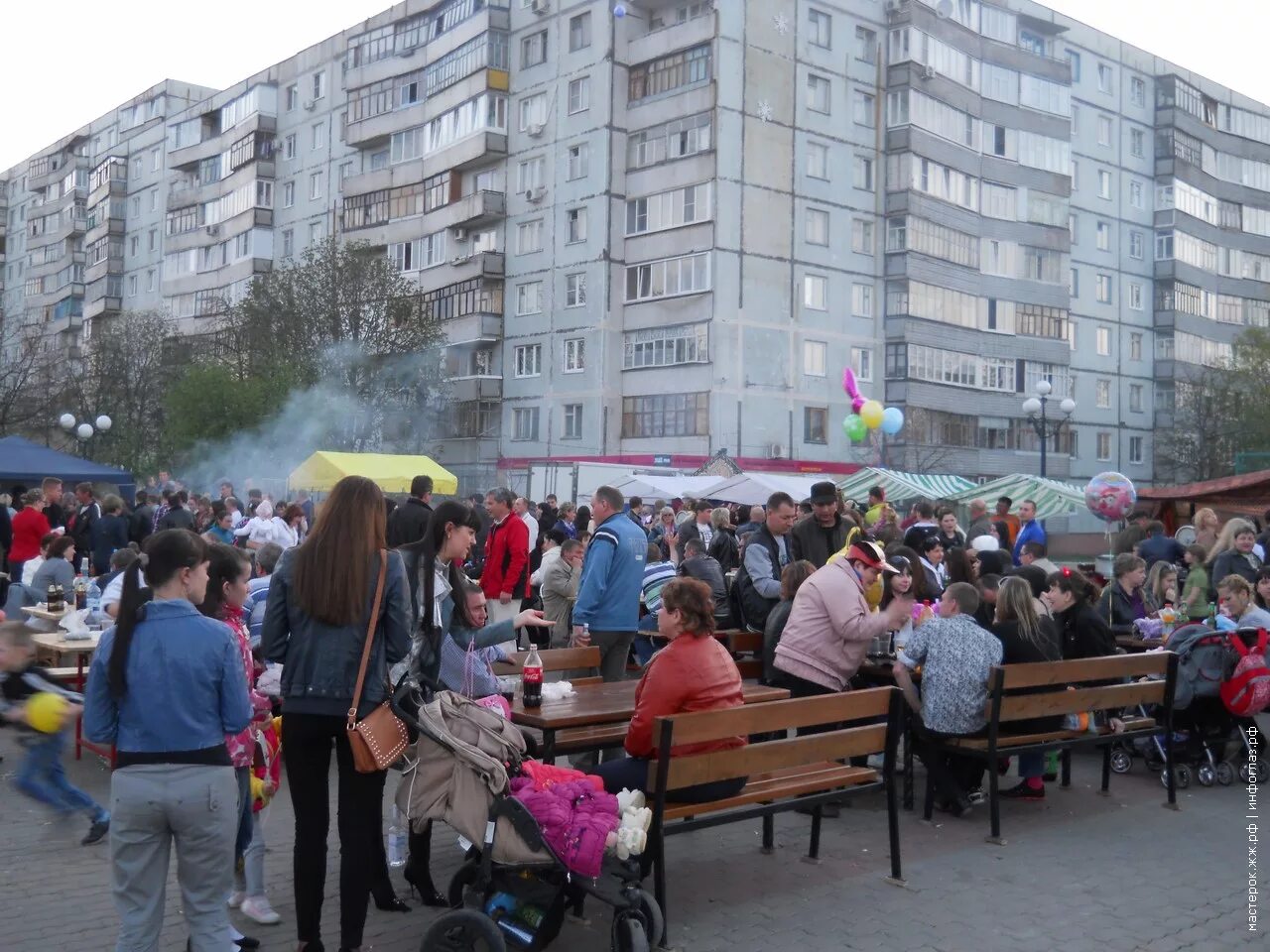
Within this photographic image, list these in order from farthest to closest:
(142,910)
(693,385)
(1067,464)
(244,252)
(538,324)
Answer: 1. (244,252)
2. (1067,464)
3. (538,324)
4. (693,385)
5. (142,910)

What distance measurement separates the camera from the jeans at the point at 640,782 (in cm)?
602

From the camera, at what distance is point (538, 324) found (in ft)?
154

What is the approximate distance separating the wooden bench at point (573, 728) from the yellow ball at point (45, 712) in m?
2.40

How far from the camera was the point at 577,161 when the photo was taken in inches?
1779

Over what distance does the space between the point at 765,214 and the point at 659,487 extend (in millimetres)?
16286

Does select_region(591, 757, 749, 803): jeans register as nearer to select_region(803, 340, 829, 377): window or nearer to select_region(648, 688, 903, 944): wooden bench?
select_region(648, 688, 903, 944): wooden bench

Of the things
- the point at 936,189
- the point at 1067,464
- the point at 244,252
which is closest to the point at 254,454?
the point at 244,252

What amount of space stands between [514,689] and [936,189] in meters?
43.7

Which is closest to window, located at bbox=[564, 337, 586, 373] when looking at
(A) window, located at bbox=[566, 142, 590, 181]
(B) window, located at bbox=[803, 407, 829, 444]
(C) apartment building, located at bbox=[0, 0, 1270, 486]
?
(C) apartment building, located at bbox=[0, 0, 1270, 486]

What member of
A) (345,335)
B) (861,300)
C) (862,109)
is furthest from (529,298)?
(862,109)

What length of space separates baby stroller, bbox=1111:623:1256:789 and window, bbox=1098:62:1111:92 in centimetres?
5309

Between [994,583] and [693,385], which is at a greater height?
[693,385]

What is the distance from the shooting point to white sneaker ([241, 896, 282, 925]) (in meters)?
5.75

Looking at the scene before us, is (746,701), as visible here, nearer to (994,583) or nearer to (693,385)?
(994,583)
